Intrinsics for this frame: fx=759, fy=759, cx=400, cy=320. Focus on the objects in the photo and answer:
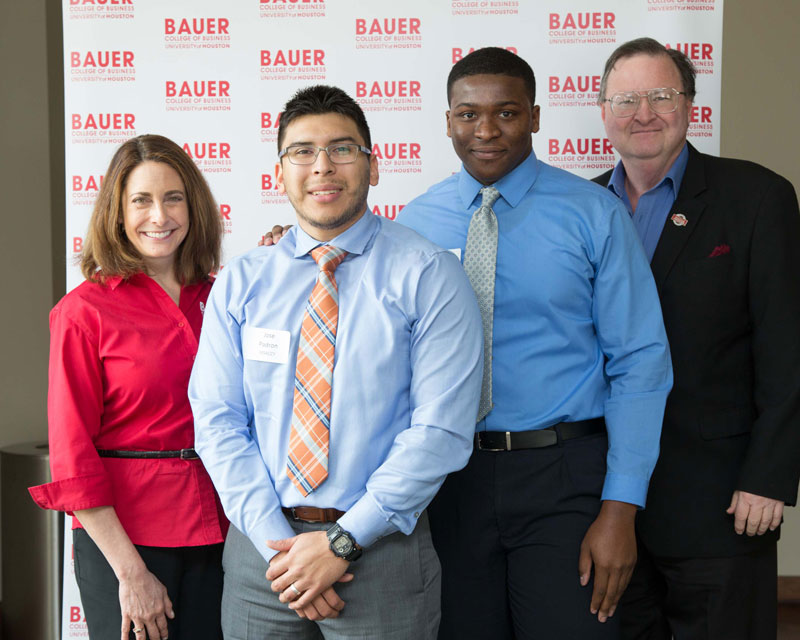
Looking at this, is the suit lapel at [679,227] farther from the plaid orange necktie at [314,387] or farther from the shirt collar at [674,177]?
the plaid orange necktie at [314,387]

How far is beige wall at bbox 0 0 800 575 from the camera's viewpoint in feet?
13.6

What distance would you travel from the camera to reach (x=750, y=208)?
2.11 m

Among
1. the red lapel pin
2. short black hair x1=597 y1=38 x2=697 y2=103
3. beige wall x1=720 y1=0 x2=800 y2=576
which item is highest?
beige wall x1=720 y1=0 x2=800 y2=576

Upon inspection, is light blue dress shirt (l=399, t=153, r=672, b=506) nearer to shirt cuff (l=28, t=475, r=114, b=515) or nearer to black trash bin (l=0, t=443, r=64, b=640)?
shirt cuff (l=28, t=475, r=114, b=515)

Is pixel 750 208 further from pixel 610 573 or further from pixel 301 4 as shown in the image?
pixel 301 4

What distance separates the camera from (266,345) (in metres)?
1.69

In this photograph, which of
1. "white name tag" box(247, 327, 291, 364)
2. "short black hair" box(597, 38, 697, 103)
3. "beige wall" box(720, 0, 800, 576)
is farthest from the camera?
"beige wall" box(720, 0, 800, 576)

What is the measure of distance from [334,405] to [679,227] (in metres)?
1.15

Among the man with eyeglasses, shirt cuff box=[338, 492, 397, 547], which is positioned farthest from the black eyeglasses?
shirt cuff box=[338, 492, 397, 547]

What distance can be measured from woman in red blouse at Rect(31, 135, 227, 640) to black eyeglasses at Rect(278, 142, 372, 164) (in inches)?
19.1

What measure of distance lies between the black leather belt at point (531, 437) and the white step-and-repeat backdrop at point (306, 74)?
139 centimetres

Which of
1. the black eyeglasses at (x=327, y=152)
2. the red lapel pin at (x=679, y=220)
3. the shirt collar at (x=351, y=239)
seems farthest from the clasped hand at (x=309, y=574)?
the red lapel pin at (x=679, y=220)

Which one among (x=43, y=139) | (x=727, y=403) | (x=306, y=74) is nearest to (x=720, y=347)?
(x=727, y=403)

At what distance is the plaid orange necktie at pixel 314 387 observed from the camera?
63.2 inches
